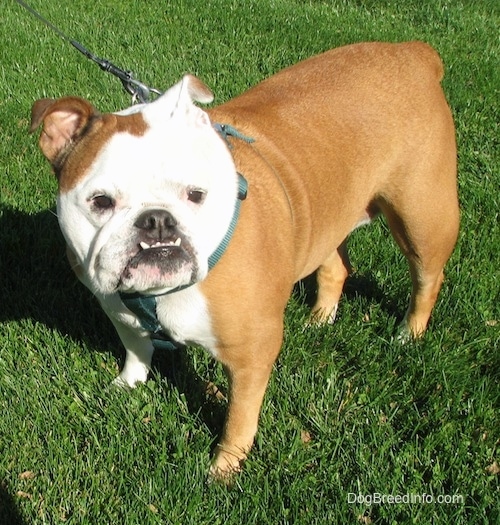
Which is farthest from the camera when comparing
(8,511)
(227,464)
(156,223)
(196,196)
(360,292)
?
(360,292)

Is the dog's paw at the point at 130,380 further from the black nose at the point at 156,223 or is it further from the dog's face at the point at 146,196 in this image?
the black nose at the point at 156,223

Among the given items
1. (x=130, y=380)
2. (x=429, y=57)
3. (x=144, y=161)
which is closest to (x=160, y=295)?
(x=144, y=161)

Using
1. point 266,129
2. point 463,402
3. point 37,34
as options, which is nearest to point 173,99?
point 266,129

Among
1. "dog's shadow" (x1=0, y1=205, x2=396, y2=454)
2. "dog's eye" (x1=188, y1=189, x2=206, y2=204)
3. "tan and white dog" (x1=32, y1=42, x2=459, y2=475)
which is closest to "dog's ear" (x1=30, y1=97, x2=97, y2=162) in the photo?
→ "tan and white dog" (x1=32, y1=42, x2=459, y2=475)

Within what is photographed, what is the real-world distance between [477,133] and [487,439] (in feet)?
10.4

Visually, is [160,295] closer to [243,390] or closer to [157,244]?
[157,244]

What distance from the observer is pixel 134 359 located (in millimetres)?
3240

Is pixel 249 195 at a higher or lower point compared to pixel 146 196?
Result: lower

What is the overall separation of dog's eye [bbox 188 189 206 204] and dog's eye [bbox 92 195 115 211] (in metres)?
0.24

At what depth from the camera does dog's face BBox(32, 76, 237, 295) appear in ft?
7.21

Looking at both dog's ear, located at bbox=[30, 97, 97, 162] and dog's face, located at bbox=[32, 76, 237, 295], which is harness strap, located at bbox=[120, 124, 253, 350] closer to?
dog's face, located at bbox=[32, 76, 237, 295]

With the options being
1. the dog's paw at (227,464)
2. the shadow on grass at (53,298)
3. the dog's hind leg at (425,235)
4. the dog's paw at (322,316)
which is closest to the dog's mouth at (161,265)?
the dog's paw at (227,464)

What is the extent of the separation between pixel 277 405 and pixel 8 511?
1.19 meters

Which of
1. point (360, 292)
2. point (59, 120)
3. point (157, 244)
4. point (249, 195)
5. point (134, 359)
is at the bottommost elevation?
point (360, 292)
